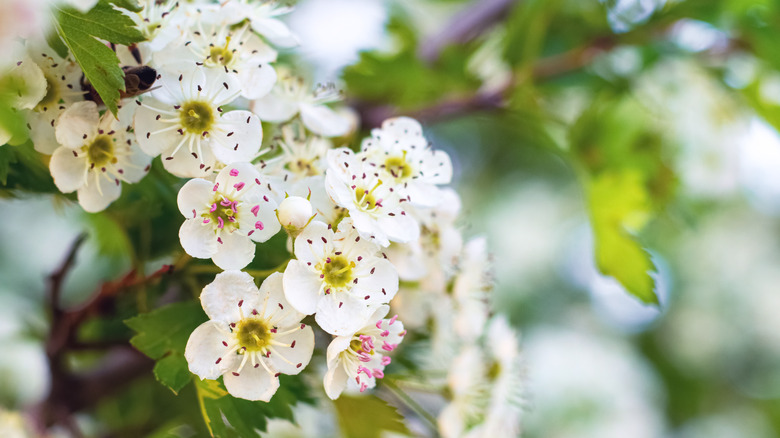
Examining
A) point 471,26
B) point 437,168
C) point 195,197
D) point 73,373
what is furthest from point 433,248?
point 471,26

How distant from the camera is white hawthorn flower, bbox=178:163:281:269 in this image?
0.33 m

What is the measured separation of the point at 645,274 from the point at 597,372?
790mm

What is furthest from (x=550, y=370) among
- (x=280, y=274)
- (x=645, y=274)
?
(x=280, y=274)

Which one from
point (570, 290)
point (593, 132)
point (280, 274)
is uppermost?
point (280, 274)

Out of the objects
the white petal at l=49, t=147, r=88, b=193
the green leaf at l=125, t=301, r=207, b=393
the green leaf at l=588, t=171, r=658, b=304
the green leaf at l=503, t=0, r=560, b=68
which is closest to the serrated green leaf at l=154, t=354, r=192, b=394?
the green leaf at l=125, t=301, r=207, b=393

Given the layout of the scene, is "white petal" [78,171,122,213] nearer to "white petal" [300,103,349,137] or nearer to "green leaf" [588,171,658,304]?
"white petal" [300,103,349,137]

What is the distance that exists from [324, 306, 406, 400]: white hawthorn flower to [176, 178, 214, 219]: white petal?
3.9 inches

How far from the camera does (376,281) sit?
0.34 metres

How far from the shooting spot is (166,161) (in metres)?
0.33

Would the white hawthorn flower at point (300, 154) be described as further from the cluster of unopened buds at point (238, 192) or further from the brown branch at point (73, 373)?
the brown branch at point (73, 373)

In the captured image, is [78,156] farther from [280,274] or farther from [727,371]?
[727,371]

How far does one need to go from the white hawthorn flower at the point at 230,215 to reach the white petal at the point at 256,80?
0.16 feet

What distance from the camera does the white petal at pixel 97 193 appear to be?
0.36 m

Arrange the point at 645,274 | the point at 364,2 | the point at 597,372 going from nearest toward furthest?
the point at 645,274 < the point at 364,2 < the point at 597,372
